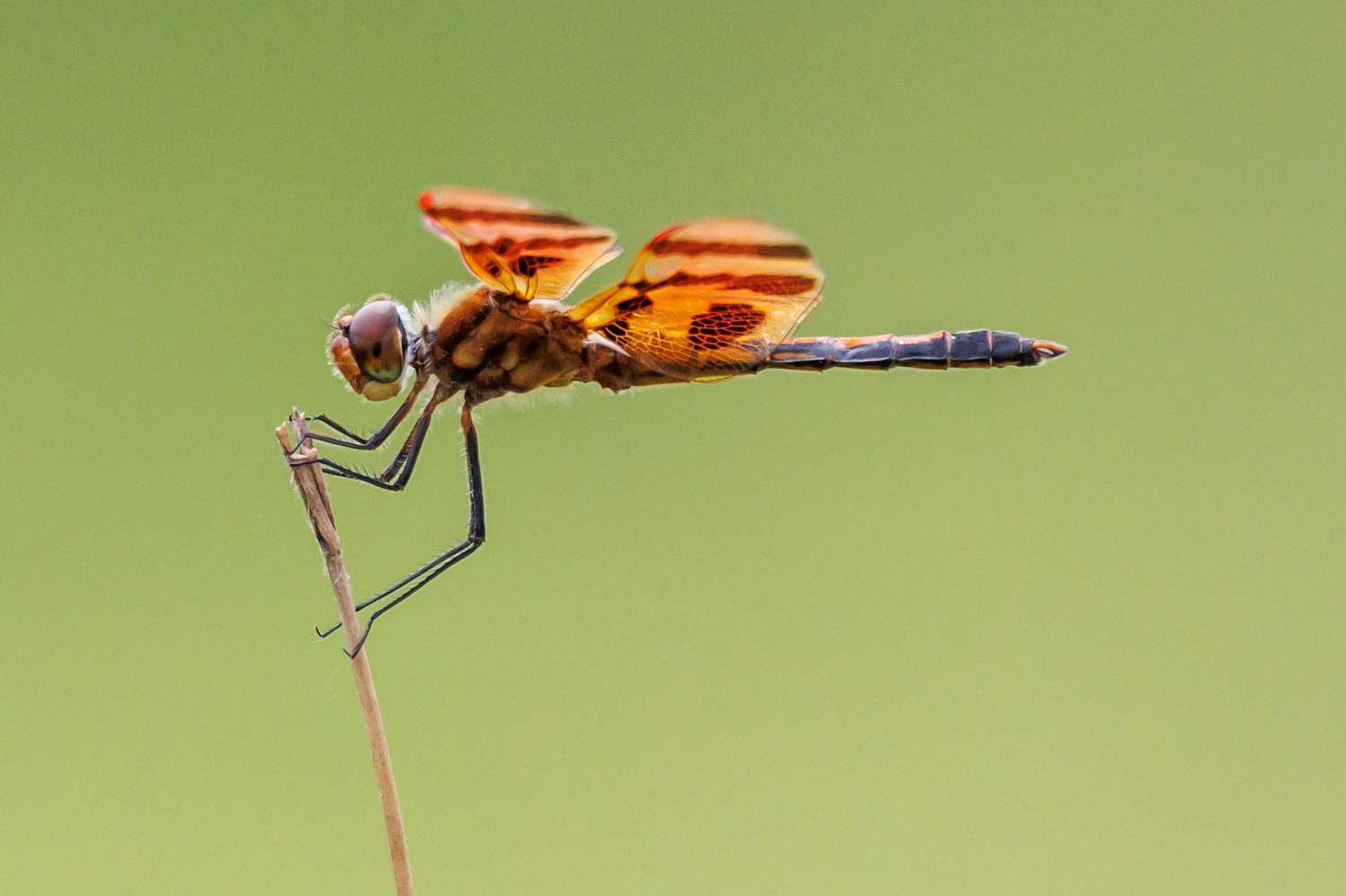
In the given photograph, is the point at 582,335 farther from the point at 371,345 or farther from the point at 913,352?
the point at 913,352

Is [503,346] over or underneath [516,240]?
underneath

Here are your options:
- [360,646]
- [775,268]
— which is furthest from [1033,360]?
[360,646]

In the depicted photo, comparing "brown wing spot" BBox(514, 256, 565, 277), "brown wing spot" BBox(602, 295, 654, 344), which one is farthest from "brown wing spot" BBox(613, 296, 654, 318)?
"brown wing spot" BBox(514, 256, 565, 277)

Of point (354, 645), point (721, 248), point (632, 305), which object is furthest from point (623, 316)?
point (354, 645)

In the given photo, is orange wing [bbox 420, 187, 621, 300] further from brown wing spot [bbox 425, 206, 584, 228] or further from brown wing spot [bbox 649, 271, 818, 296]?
brown wing spot [bbox 649, 271, 818, 296]

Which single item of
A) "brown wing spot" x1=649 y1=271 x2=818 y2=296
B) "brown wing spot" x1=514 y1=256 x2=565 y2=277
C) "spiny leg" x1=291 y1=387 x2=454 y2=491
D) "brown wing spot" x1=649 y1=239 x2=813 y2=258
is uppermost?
"brown wing spot" x1=649 y1=239 x2=813 y2=258

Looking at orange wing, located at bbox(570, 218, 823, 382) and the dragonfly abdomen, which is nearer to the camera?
orange wing, located at bbox(570, 218, 823, 382)

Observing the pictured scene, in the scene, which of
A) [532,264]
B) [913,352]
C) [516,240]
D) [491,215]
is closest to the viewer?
[491,215]
